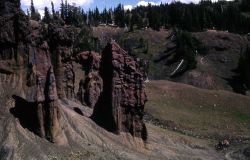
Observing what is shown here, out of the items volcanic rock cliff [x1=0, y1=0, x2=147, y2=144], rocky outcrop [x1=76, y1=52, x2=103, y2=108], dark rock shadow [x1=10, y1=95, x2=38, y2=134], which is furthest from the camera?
rocky outcrop [x1=76, y1=52, x2=103, y2=108]

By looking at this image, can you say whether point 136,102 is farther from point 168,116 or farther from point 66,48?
point 168,116

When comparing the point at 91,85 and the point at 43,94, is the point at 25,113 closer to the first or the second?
the point at 43,94

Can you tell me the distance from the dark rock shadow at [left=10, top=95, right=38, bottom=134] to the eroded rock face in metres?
8.39

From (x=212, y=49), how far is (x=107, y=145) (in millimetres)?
100000

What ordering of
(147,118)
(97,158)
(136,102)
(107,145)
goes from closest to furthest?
1. (97,158)
2. (107,145)
3. (136,102)
4. (147,118)

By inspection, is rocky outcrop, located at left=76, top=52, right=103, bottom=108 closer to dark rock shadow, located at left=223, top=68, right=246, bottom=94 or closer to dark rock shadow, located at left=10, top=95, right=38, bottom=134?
dark rock shadow, located at left=10, top=95, right=38, bottom=134

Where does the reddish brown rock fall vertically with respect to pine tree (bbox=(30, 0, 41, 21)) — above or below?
below

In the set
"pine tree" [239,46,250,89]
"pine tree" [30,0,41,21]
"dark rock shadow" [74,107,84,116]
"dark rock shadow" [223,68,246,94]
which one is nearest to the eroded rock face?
"dark rock shadow" [74,107,84,116]

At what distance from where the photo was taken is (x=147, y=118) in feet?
227

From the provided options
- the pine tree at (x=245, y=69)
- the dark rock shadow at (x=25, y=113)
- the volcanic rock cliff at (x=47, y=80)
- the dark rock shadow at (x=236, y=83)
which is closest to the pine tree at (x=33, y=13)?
the dark rock shadow at (x=236, y=83)

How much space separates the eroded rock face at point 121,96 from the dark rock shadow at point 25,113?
8.39 metres

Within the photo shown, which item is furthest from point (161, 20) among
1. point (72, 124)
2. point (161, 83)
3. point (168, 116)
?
point (72, 124)

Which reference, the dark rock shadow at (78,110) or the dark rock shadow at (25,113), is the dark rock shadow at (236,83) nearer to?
the dark rock shadow at (78,110)

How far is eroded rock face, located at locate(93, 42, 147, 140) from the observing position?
156ft
